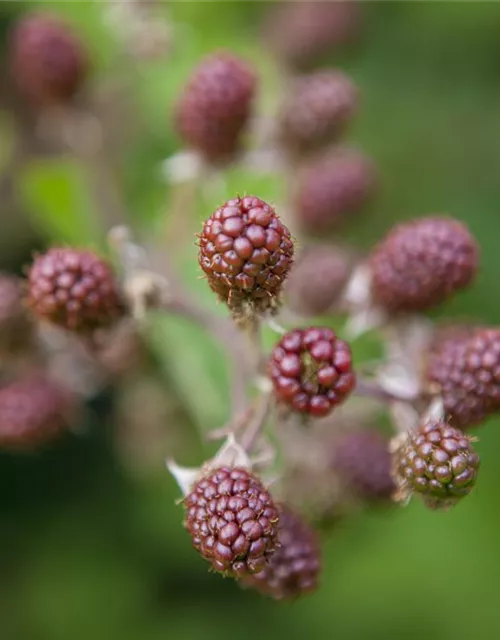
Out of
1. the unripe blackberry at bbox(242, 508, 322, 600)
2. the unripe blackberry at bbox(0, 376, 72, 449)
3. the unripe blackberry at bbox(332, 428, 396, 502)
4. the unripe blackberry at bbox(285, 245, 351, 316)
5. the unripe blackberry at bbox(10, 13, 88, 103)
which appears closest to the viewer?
the unripe blackberry at bbox(242, 508, 322, 600)

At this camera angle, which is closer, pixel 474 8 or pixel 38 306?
pixel 38 306

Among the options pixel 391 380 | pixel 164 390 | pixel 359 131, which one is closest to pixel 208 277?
pixel 391 380

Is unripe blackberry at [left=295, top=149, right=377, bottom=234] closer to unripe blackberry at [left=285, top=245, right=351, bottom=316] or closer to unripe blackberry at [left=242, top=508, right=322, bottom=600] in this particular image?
unripe blackberry at [left=285, top=245, right=351, bottom=316]

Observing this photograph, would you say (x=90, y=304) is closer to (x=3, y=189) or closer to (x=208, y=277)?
(x=208, y=277)

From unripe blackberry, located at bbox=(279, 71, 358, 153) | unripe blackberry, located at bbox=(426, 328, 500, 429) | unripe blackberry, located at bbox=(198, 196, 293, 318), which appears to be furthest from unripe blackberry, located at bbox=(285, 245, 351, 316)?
unripe blackberry, located at bbox=(198, 196, 293, 318)

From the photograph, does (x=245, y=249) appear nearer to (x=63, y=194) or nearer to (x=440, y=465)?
(x=440, y=465)

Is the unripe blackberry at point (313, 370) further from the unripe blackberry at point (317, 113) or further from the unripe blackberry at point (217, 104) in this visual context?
the unripe blackberry at point (317, 113)
